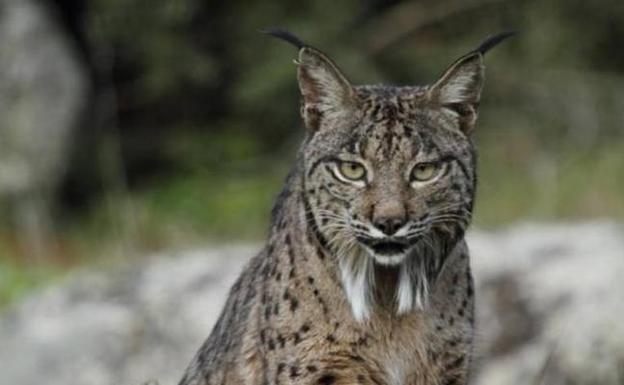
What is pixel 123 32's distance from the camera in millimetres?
16656

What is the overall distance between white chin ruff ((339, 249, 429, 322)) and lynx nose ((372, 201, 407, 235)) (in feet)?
0.89

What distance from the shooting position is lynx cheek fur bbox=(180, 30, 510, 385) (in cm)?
602

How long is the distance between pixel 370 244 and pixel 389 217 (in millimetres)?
146

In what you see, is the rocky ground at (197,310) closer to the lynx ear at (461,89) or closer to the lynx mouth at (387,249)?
the lynx ear at (461,89)

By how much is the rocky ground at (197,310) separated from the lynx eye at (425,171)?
479 cm

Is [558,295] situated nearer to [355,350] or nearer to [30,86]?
[355,350]

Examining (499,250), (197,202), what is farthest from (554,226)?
(197,202)

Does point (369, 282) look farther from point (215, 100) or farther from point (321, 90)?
point (215, 100)

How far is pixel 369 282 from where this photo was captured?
6.25 meters

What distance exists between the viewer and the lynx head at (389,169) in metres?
5.97

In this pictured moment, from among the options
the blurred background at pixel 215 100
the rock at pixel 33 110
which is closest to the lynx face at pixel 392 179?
the blurred background at pixel 215 100

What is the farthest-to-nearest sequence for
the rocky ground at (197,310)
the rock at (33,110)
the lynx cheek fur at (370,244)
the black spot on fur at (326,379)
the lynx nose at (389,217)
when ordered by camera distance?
the rock at (33,110)
the rocky ground at (197,310)
the black spot on fur at (326,379)
the lynx cheek fur at (370,244)
the lynx nose at (389,217)

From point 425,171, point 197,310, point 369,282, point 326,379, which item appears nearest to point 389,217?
point 425,171

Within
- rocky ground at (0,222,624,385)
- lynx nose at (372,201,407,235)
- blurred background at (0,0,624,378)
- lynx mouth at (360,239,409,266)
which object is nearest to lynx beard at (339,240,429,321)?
lynx mouth at (360,239,409,266)
